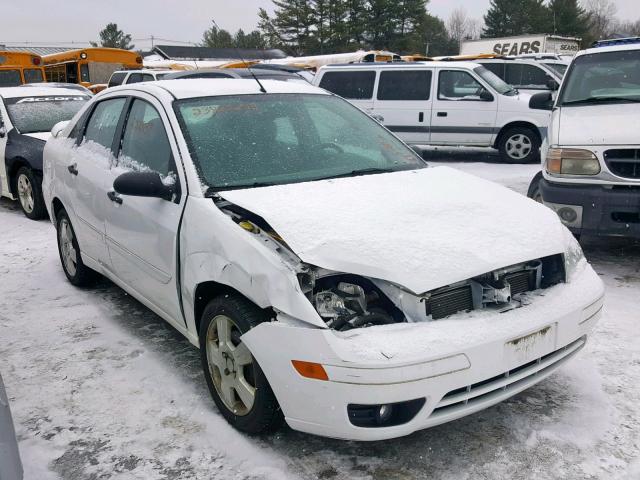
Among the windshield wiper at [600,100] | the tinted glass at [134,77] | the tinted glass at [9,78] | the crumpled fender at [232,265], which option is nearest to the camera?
the crumpled fender at [232,265]

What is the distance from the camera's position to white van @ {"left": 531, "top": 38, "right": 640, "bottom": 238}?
16.3 feet

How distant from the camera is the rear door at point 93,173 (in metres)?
4.17

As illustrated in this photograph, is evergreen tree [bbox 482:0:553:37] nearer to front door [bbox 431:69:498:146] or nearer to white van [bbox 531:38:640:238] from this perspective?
front door [bbox 431:69:498:146]

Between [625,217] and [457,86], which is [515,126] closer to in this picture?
[457,86]

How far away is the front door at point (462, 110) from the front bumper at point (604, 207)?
639cm

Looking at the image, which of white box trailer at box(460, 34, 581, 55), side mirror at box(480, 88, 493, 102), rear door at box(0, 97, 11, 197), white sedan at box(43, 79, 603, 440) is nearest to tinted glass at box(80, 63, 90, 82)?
rear door at box(0, 97, 11, 197)

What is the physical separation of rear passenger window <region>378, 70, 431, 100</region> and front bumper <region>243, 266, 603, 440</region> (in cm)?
945

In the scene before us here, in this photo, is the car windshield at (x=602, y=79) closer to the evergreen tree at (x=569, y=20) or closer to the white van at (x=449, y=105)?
the white van at (x=449, y=105)

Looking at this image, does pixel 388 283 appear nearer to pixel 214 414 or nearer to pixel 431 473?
pixel 431 473

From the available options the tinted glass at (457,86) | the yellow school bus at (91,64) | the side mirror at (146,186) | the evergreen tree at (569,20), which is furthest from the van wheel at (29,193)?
the evergreen tree at (569,20)

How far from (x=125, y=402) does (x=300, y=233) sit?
1.42 m

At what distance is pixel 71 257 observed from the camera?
508 cm

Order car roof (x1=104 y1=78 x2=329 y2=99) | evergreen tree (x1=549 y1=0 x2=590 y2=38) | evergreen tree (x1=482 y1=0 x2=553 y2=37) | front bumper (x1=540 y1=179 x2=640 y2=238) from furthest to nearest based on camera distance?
evergreen tree (x1=482 y1=0 x2=553 y2=37), evergreen tree (x1=549 y1=0 x2=590 y2=38), front bumper (x1=540 y1=179 x2=640 y2=238), car roof (x1=104 y1=78 x2=329 y2=99)

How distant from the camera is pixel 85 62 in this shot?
70.7ft
